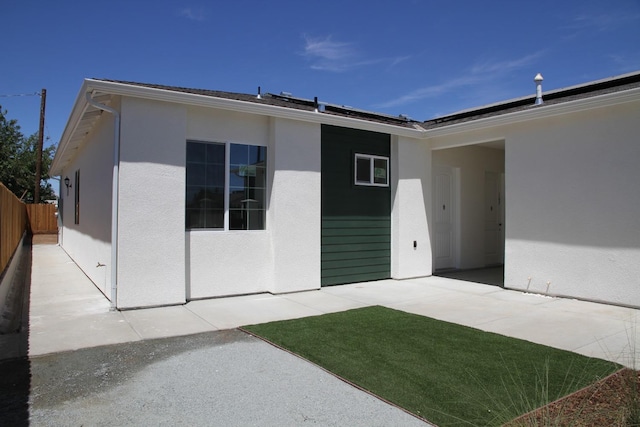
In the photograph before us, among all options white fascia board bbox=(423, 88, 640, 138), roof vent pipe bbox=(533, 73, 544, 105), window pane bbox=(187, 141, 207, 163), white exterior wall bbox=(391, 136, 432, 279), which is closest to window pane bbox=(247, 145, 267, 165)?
window pane bbox=(187, 141, 207, 163)

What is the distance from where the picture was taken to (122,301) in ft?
20.9

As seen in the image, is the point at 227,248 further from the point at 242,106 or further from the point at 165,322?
the point at 242,106

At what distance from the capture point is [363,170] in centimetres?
920

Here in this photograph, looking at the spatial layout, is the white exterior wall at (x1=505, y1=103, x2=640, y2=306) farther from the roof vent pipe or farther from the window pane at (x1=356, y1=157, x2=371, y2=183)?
the window pane at (x1=356, y1=157, x2=371, y2=183)

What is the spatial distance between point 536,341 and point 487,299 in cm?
251

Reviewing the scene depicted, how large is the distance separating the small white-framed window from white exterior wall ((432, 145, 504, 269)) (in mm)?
1908

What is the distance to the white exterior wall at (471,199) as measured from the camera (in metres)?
10.8

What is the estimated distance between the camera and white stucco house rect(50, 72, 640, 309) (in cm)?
653

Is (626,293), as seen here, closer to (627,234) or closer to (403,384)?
(627,234)

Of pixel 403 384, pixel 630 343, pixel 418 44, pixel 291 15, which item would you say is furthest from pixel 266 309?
pixel 418 44

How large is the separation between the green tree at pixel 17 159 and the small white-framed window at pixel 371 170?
33.7 meters

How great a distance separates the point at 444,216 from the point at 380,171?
2.46 meters

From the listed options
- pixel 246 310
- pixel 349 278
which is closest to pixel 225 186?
pixel 246 310

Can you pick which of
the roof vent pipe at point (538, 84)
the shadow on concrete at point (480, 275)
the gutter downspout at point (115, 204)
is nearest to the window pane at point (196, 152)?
the gutter downspout at point (115, 204)
